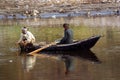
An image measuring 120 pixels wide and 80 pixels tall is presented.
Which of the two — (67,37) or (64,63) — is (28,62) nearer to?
(64,63)

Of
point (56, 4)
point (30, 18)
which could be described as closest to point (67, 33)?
point (30, 18)

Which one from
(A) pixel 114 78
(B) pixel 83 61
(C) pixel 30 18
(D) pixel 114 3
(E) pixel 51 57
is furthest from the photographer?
(D) pixel 114 3

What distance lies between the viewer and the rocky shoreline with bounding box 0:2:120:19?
177 feet

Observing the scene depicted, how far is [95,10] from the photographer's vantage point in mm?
55500

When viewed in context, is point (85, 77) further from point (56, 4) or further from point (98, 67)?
point (56, 4)

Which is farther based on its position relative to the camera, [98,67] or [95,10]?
[95,10]

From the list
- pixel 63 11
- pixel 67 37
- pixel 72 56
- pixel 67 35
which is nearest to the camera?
pixel 72 56

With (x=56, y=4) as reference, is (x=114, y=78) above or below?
above

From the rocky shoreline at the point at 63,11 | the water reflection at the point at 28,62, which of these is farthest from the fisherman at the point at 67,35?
the rocky shoreline at the point at 63,11

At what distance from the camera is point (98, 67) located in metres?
21.3

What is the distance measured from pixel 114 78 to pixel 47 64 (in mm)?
4619

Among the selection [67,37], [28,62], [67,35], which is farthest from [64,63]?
[67,37]

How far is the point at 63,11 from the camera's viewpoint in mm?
55344

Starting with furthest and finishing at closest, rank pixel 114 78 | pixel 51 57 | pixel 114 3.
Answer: pixel 114 3, pixel 51 57, pixel 114 78
